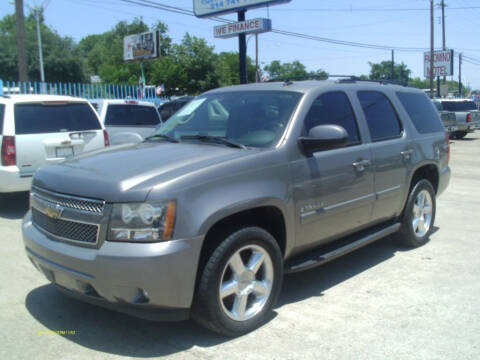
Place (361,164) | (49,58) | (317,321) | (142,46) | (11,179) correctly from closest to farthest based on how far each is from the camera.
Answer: (317,321) < (361,164) < (11,179) < (142,46) < (49,58)

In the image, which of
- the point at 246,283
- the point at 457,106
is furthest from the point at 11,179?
the point at 457,106

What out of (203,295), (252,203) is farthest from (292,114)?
(203,295)

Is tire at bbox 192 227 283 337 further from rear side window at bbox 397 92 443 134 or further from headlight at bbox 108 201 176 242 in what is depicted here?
rear side window at bbox 397 92 443 134

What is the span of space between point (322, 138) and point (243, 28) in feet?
38.4

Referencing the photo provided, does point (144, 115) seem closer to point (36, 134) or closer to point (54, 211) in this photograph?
point (36, 134)

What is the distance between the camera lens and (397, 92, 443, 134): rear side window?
568 cm

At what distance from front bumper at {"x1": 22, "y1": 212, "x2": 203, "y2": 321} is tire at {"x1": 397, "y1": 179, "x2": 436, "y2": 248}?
3.25m

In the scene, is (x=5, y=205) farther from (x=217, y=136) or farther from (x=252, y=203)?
(x=252, y=203)

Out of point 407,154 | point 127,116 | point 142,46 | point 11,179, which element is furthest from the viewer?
point 142,46

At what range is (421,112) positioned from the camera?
5926mm

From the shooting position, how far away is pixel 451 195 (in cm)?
925

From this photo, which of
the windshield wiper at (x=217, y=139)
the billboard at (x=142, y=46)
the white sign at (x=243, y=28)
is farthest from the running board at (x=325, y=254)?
the billboard at (x=142, y=46)

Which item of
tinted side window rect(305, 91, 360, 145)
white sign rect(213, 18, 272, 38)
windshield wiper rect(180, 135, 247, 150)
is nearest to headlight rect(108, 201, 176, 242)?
windshield wiper rect(180, 135, 247, 150)

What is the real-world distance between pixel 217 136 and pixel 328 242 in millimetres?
1411
